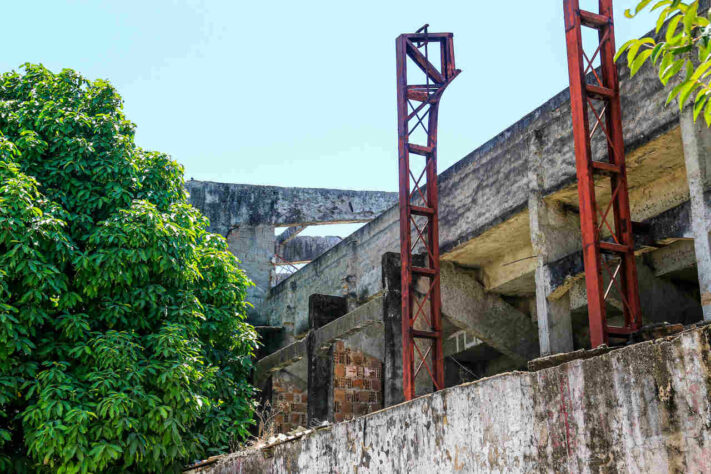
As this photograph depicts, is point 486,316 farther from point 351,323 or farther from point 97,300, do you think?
point 97,300

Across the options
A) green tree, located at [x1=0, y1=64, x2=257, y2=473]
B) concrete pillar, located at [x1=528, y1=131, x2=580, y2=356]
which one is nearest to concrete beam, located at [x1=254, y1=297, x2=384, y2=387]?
green tree, located at [x1=0, y1=64, x2=257, y2=473]

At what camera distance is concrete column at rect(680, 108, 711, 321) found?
28.1 ft

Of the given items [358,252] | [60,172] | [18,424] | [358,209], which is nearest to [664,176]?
[358,252]

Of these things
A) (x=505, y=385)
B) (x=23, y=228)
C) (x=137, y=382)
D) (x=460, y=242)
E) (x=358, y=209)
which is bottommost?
(x=505, y=385)

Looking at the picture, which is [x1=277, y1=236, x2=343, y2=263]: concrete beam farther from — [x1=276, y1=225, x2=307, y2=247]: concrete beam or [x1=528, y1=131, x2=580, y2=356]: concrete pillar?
[x1=528, y1=131, x2=580, y2=356]: concrete pillar

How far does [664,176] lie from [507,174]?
2.06m

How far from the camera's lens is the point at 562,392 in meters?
4.86

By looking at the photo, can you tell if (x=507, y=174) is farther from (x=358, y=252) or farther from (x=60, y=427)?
(x=60, y=427)

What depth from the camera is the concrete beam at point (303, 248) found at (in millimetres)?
21938

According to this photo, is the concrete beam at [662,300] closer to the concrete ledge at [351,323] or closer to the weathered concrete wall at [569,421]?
the concrete ledge at [351,323]

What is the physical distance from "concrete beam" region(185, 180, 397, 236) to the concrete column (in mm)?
11091

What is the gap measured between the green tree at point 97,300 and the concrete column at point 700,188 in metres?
5.68

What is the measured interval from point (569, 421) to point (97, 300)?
22.5ft

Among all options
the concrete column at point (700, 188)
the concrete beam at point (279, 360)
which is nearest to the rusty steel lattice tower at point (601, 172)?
the concrete column at point (700, 188)
